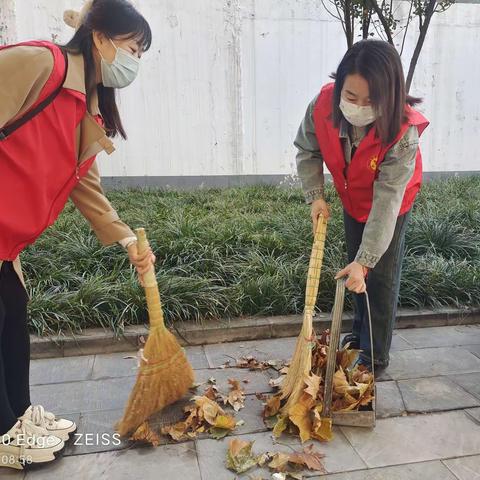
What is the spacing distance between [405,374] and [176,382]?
4.59 ft

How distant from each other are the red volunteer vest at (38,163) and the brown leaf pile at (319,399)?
1.40 m

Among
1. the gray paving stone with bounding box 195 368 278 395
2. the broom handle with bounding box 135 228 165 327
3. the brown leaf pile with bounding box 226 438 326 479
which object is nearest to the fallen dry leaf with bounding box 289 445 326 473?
the brown leaf pile with bounding box 226 438 326 479

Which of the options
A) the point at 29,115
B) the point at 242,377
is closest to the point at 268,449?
the point at 242,377

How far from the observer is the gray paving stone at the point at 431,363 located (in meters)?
2.97

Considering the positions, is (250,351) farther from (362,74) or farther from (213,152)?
(213,152)

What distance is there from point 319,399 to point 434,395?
0.76 m

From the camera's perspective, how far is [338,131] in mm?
2402

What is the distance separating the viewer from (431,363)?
310cm

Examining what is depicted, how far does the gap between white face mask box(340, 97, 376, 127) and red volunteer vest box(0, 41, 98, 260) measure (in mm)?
1156

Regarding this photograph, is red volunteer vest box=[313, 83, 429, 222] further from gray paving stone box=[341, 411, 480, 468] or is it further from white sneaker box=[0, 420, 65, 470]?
white sneaker box=[0, 420, 65, 470]

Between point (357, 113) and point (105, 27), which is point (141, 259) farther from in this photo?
point (357, 113)

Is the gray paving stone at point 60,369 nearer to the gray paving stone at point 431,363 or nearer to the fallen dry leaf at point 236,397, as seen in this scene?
the fallen dry leaf at point 236,397

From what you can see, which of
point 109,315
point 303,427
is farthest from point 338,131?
point 109,315

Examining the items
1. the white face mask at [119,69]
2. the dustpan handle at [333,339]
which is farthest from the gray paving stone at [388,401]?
the white face mask at [119,69]
